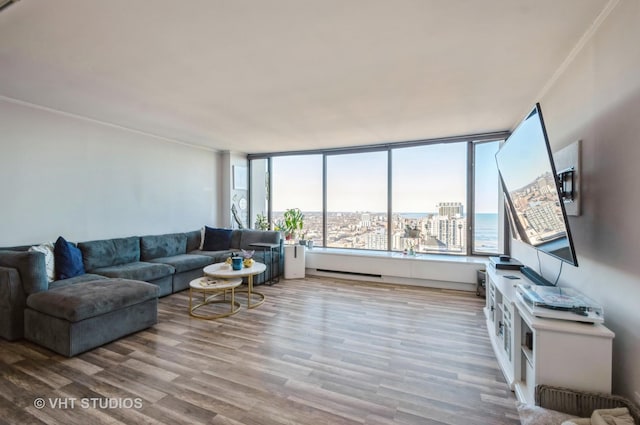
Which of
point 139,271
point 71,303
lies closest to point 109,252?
point 139,271

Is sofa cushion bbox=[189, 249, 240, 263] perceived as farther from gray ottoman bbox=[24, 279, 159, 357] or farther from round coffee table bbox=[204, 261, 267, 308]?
gray ottoman bbox=[24, 279, 159, 357]

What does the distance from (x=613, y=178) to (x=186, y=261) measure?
4.90 meters

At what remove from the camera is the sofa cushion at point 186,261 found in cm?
440

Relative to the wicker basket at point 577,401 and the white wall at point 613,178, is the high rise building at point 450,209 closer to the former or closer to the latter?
the white wall at point 613,178

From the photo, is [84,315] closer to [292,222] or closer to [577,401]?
[577,401]

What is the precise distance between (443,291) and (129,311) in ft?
14.1

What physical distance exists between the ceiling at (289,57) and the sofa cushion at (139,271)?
6.78 feet

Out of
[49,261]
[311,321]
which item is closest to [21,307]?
[49,261]

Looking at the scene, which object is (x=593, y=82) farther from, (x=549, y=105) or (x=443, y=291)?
(x=443, y=291)

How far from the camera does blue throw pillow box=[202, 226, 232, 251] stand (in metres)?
5.48

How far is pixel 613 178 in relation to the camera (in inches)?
69.5

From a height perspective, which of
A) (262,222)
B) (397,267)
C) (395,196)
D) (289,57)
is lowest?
(397,267)

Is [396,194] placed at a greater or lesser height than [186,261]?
greater

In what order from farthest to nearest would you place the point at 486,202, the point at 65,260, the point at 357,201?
the point at 357,201, the point at 486,202, the point at 65,260
